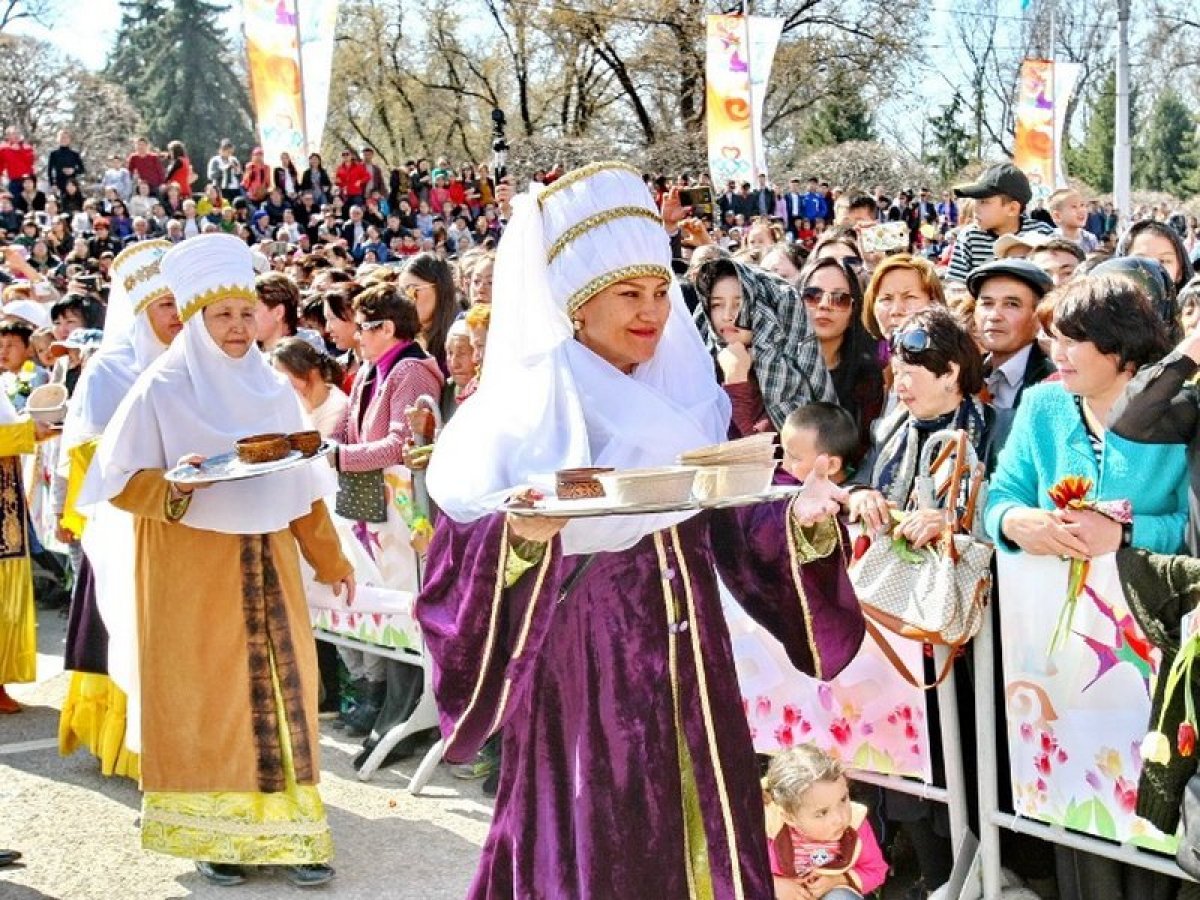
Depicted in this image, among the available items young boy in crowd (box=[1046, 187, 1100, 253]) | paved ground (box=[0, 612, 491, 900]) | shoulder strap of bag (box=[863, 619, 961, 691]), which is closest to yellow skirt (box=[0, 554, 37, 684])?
paved ground (box=[0, 612, 491, 900])

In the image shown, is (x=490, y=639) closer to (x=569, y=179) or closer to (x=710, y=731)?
(x=710, y=731)

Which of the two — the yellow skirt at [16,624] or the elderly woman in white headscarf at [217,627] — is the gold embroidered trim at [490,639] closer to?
the elderly woman in white headscarf at [217,627]

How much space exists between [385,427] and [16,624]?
2117 millimetres

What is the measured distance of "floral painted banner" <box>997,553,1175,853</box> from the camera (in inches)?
156

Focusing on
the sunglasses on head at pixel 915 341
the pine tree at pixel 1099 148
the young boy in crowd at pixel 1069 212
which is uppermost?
the pine tree at pixel 1099 148

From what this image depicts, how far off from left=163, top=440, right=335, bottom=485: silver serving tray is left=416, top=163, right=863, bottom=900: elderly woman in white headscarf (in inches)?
62.0

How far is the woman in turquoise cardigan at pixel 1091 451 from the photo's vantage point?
3.94 meters

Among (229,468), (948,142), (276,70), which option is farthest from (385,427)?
(948,142)

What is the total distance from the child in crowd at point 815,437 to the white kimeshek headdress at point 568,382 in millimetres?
1563

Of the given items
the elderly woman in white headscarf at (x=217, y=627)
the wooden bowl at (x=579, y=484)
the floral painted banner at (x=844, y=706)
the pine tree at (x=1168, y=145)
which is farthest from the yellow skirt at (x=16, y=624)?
the pine tree at (x=1168, y=145)

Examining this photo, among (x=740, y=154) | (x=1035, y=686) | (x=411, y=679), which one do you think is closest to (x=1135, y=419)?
(x=1035, y=686)

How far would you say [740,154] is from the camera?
2431 cm

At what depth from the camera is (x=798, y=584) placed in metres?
3.27

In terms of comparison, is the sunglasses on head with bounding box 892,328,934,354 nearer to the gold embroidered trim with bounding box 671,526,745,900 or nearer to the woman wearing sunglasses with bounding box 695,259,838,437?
the woman wearing sunglasses with bounding box 695,259,838,437
